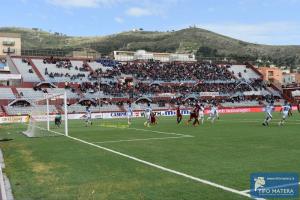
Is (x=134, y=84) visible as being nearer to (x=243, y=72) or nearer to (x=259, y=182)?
(x=243, y=72)

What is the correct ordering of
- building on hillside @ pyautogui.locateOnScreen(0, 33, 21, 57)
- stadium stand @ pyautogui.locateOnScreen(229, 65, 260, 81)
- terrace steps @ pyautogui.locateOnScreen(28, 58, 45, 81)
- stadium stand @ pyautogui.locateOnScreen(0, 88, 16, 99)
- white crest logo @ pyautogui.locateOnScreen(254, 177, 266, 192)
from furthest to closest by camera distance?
building on hillside @ pyautogui.locateOnScreen(0, 33, 21, 57) → stadium stand @ pyautogui.locateOnScreen(229, 65, 260, 81) → terrace steps @ pyautogui.locateOnScreen(28, 58, 45, 81) → stadium stand @ pyautogui.locateOnScreen(0, 88, 16, 99) → white crest logo @ pyautogui.locateOnScreen(254, 177, 266, 192)

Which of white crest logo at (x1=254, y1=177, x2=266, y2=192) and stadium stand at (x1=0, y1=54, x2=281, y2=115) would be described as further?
stadium stand at (x1=0, y1=54, x2=281, y2=115)

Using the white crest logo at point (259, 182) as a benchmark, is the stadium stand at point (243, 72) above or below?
above

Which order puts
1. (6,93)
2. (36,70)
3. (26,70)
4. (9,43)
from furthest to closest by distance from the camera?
(9,43) < (36,70) < (26,70) < (6,93)

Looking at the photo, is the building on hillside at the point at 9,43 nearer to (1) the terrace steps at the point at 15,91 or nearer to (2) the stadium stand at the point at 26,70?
(2) the stadium stand at the point at 26,70

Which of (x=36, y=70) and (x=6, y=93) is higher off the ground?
(x=36, y=70)

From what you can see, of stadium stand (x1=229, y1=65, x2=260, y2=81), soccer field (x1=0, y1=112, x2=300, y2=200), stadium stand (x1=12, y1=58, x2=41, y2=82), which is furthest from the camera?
stadium stand (x1=229, y1=65, x2=260, y2=81)

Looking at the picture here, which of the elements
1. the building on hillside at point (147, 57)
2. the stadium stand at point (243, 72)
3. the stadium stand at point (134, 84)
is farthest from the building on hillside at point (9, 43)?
the stadium stand at point (243, 72)

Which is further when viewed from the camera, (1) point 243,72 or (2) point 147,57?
(2) point 147,57

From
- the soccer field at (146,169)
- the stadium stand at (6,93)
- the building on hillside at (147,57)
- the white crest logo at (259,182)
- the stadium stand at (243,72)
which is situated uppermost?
the building on hillside at (147,57)

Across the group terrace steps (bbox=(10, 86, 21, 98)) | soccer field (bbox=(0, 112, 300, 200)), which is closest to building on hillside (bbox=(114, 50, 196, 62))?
terrace steps (bbox=(10, 86, 21, 98))

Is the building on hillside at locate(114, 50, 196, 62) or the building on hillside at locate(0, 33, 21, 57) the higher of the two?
the building on hillside at locate(0, 33, 21, 57)

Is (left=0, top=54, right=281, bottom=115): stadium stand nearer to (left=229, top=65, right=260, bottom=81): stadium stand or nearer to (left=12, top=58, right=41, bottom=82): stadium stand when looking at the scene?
(left=12, top=58, right=41, bottom=82): stadium stand

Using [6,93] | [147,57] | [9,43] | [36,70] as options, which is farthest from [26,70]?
[9,43]
